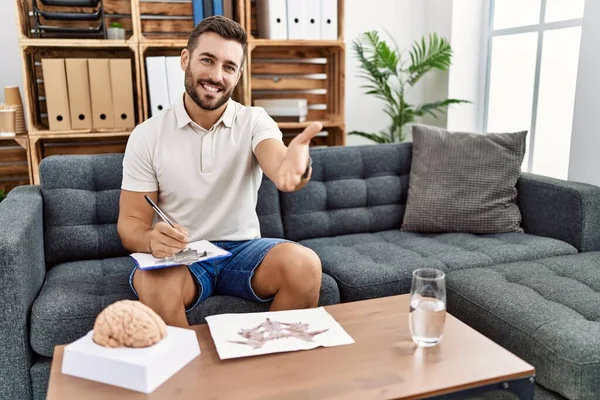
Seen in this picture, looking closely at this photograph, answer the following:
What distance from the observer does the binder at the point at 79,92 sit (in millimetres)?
2713

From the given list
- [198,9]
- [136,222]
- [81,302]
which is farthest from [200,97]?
[198,9]

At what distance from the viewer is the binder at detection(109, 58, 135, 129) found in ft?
9.12

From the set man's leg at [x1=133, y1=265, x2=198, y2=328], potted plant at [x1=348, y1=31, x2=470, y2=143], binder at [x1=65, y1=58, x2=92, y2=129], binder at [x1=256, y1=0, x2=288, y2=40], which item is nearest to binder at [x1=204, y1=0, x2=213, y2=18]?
binder at [x1=256, y1=0, x2=288, y2=40]

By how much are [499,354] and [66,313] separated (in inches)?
46.0

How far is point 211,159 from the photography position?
184cm

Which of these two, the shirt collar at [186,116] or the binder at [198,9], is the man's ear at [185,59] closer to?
the shirt collar at [186,116]

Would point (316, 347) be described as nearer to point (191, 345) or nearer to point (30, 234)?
point (191, 345)

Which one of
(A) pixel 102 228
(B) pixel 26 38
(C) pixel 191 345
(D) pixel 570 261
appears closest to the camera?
(C) pixel 191 345

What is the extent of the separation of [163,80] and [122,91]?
0.67 feet

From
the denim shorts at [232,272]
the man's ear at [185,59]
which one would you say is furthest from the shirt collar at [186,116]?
the denim shorts at [232,272]

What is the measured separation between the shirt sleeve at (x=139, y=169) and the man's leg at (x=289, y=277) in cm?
45

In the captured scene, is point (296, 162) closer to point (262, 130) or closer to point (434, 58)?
point (262, 130)

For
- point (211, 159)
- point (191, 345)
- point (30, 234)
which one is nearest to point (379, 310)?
point (191, 345)

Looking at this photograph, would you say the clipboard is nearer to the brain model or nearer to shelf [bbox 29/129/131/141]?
the brain model
